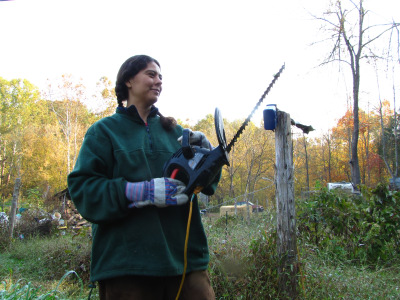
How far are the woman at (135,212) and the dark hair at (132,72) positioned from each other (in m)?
0.05

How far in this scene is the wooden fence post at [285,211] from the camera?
330 cm

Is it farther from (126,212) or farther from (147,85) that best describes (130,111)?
(126,212)

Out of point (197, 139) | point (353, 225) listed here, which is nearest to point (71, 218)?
point (353, 225)

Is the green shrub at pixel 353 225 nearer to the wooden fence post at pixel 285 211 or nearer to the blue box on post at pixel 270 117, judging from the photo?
the wooden fence post at pixel 285 211

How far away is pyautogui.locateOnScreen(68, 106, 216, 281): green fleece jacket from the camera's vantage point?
1.47 m

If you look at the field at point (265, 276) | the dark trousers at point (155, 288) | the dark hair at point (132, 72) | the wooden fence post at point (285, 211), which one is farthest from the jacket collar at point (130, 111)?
the wooden fence post at point (285, 211)

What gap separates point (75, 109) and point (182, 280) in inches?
1189

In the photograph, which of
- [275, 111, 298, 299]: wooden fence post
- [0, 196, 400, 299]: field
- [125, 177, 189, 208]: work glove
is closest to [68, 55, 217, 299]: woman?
[125, 177, 189, 208]: work glove

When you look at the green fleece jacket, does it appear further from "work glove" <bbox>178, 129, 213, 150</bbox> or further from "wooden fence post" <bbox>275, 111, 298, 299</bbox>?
"wooden fence post" <bbox>275, 111, 298, 299</bbox>

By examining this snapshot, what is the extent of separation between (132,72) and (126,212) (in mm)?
756

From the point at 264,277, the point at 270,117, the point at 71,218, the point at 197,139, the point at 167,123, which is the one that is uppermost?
the point at 270,117

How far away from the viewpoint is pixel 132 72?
5.91ft

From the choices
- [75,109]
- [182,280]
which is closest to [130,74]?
[182,280]

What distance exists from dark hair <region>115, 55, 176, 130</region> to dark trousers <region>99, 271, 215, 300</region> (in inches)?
31.0
